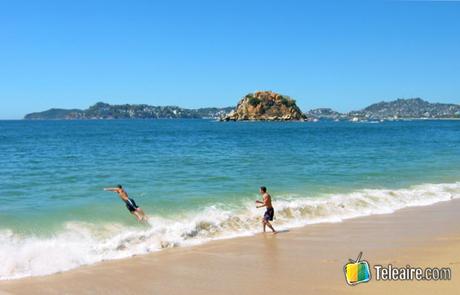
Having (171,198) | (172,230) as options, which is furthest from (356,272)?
(171,198)

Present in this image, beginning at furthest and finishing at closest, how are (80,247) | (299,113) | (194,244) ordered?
(299,113), (194,244), (80,247)

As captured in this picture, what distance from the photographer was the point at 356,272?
927 centimetres

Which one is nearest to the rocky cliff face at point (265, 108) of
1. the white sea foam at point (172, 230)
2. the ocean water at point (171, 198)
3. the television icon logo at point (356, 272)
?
the ocean water at point (171, 198)

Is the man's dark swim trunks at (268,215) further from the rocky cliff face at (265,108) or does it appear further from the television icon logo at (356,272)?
the rocky cliff face at (265,108)

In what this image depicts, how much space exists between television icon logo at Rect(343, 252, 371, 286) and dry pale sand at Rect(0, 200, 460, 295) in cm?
16

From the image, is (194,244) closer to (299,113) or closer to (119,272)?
(119,272)

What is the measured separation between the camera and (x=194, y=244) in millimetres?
12172

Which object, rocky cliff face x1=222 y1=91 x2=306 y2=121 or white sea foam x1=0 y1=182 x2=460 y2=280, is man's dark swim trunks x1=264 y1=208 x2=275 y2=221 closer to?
white sea foam x1=0 y1=182 x2=460 y2=280

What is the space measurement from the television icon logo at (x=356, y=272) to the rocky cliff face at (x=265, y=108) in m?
165

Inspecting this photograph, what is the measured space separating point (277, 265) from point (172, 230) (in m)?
3.87

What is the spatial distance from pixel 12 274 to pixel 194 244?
4.34m

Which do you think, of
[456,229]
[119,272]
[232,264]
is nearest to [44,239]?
[119,272]

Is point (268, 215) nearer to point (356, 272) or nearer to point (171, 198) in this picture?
point (356, 272)

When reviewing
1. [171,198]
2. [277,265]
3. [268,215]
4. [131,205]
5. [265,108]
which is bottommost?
[277,265]
